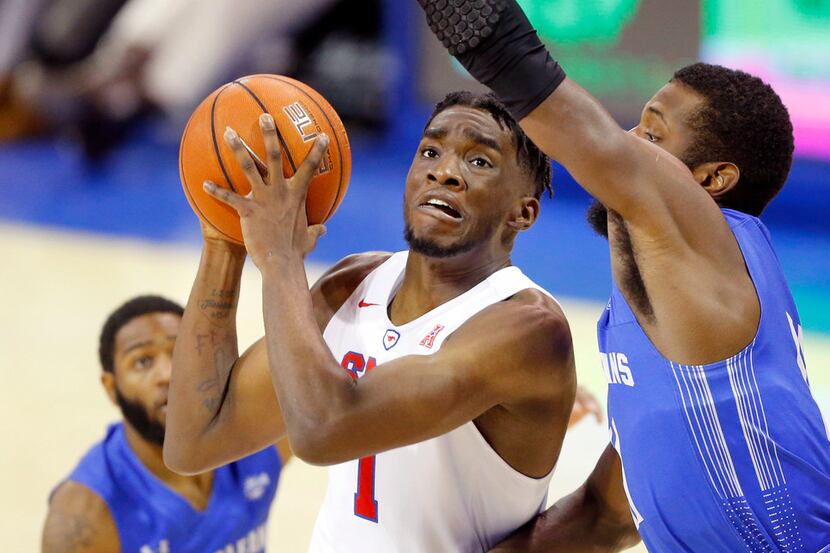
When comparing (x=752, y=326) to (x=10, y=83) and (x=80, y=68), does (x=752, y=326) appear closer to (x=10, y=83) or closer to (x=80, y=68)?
(x=80, y=68)

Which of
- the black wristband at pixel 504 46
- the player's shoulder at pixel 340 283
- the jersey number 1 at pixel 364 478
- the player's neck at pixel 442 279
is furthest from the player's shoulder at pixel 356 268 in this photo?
the black wristband at pixel 504 46

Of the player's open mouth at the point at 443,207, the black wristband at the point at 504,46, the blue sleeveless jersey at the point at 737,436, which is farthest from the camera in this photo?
the player's open mouth at the point at 443,207

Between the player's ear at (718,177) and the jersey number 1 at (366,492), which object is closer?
the player's ear at (718,177)

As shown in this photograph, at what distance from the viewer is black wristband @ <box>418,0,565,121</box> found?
8.89ft

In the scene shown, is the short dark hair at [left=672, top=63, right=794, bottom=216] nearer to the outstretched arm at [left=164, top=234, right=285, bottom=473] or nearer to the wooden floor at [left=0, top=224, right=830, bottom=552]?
the outstretched arm at [left=164, top=234, right=285, bottom=473]

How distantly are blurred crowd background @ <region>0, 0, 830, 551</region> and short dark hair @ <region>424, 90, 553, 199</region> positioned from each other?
2076mm

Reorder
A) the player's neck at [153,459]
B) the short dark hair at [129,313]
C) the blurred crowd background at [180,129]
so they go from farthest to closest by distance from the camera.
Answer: the blurred crowd background at [180,129]
the short dark hair at [129,313]
the player's neck at [153,459]

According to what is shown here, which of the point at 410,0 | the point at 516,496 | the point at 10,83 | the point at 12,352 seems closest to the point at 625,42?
the point at 410,0

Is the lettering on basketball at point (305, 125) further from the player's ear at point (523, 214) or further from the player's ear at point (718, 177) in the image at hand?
the player's ear at point (718, 177)

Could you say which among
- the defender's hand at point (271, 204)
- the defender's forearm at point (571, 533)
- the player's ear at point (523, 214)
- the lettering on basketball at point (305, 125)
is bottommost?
the defender's forearm at point (571, 533)

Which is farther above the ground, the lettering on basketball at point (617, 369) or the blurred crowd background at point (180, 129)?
the blurred crowd background at point (180, 129)

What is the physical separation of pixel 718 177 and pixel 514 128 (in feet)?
2.00

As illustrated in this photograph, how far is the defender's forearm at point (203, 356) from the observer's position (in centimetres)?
367

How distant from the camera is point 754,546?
3.11 meters
